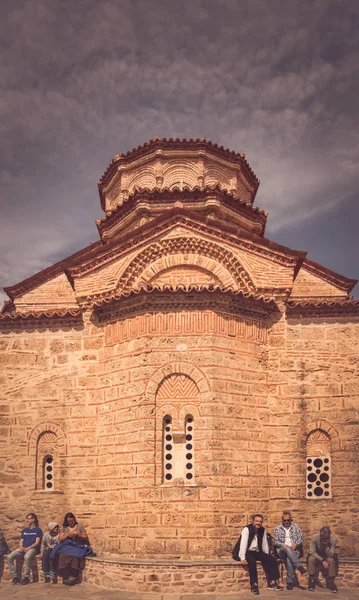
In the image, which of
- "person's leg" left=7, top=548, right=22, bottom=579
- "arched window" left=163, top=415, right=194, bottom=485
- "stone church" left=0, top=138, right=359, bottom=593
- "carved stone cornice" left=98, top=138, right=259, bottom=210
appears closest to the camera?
"stone church" left=0, top=138, right=359, bottom=593

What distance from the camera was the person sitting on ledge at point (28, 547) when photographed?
926 cm

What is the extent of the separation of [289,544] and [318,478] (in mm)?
1453

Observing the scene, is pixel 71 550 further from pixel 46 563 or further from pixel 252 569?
pixel 252 569

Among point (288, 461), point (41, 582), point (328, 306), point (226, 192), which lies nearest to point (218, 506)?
point (288, 461)

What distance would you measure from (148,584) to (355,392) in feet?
15.8

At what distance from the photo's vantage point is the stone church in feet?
30.1

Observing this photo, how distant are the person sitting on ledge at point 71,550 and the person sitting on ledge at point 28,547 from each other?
410 mm

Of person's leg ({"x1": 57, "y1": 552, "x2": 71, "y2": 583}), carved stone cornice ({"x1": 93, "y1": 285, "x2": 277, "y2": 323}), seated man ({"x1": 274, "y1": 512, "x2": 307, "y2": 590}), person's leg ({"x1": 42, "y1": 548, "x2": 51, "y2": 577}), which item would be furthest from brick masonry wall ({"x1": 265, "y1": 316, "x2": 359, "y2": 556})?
person's leg ({"x1": 42, "y1": 548, "x2": 51, "y2": 577})

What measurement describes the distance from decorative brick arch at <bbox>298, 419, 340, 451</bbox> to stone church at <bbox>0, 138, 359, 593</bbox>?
1.1 inches

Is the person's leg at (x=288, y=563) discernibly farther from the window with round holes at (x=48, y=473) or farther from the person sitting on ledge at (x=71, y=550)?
the window with round holes at (x=48, y=473)

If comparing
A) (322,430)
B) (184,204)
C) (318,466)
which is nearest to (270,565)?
(318,466)

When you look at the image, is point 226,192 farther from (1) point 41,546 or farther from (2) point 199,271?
(1) point 41,546

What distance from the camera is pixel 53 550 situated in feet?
30.2

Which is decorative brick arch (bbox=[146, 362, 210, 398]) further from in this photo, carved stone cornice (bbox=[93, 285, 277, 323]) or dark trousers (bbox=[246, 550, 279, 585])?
dark trousers (bbox=[246, 550, 279, 585])
